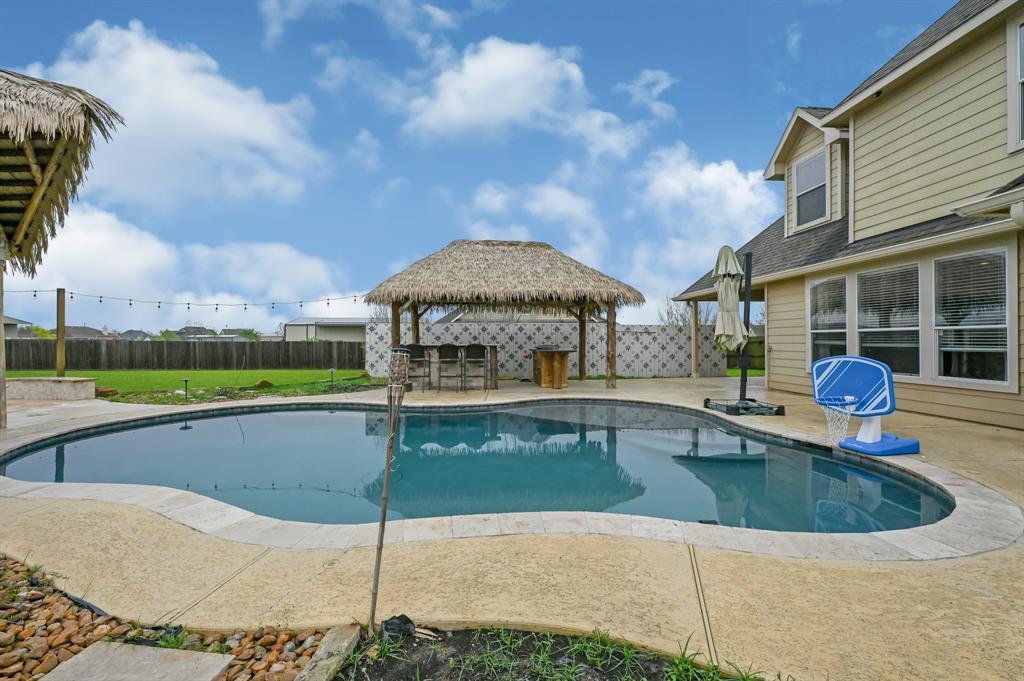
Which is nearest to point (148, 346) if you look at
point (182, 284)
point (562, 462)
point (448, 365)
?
point (182, 284)

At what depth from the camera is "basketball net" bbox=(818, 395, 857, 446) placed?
5.02 m

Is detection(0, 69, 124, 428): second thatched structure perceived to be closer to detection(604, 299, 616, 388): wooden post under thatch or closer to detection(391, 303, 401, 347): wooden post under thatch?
detection(391, 303, 401, 347): wooden post under thatch

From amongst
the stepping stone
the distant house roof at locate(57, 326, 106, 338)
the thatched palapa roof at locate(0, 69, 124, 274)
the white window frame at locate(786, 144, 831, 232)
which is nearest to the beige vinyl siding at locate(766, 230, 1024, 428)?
the white window frame at locate(786, 144, 831, 232)

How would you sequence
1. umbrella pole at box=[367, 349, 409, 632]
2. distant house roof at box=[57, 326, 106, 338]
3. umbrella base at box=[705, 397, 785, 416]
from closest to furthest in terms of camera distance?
umbrella pole at box=[367, 349, 409, 632]
umbrella base at box=[705, 397, 785, 416]
distant house roof at box=[57, 326, 106, 338]

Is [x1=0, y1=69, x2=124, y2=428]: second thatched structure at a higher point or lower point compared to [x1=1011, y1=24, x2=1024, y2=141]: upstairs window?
lower

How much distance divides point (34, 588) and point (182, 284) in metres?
25.4

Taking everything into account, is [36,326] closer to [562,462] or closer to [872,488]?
[562,462]

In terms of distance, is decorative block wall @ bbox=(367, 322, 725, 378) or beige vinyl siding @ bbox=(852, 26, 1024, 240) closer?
beige vinyl siding @ bbox=(852, 26, 1024, 240)

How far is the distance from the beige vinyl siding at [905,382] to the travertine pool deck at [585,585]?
326cm

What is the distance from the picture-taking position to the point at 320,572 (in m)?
2.39

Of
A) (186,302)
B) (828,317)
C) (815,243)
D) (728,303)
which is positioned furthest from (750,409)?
(186,302)

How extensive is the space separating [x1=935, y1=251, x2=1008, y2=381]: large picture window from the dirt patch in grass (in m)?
6.49

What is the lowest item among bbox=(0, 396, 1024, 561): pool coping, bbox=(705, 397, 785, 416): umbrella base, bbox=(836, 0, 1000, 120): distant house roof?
bbox=(0, 396, 1024, 561): pool coping

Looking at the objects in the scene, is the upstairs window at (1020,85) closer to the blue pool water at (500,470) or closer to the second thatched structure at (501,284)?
the blue pool water at (500,470)
